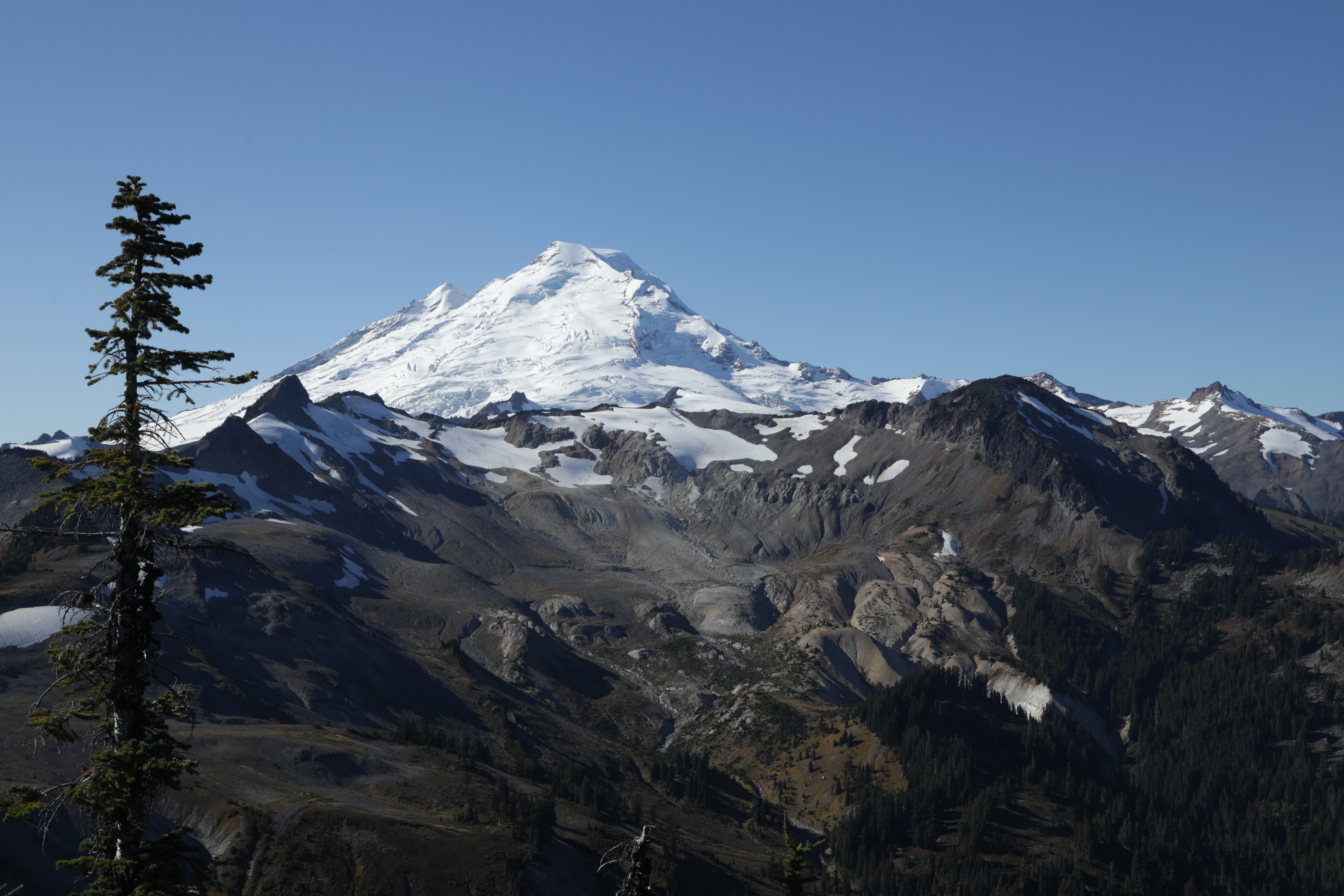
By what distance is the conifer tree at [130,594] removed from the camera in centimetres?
1945

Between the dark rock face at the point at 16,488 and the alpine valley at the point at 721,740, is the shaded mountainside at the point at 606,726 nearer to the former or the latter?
the alpine valley at the point at 721,740

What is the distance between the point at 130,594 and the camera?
2000 centimetres

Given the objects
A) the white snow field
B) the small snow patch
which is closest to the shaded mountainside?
the white snow field

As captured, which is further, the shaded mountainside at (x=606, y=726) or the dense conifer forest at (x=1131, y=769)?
the dense conifer forest at (x=1131, y=769)

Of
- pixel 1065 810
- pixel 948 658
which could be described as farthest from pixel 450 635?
pixel 1065 810

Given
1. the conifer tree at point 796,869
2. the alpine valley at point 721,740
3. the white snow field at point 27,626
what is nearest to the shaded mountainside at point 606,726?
the alpine valley at point 721,740

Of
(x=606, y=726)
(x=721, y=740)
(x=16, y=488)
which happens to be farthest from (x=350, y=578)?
(x=721, y=740)

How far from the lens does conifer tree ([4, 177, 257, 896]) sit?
766 inches

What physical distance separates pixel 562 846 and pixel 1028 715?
323ft

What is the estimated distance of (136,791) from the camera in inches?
786

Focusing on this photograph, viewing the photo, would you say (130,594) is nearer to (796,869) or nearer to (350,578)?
(796,869)

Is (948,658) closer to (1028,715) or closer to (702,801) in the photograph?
(1028,715)

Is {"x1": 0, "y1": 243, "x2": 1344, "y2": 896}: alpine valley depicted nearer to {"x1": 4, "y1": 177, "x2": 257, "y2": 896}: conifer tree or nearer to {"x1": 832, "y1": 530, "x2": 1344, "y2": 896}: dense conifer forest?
{"x1": 832, "y1": 530, "x2": 1344, "y2": 896}: dense conifer forest

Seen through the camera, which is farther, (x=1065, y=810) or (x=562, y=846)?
(x=1065, y=810)
